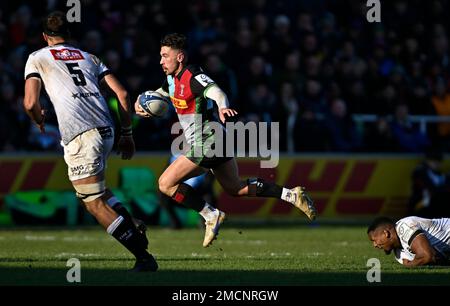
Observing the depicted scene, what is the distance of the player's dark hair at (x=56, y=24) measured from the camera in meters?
10.4

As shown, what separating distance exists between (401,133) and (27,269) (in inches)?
470

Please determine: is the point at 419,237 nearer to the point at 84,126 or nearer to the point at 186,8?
the point at 84,126

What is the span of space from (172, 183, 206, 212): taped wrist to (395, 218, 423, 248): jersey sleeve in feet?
7.94

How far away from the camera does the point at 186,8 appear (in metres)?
22.0

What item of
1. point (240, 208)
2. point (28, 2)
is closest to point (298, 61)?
point (240, 208)

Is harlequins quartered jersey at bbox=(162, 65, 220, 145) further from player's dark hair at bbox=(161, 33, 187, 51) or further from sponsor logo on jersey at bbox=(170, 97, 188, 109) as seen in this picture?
player's dark hair at bbox=(161, 33, 187, 51)

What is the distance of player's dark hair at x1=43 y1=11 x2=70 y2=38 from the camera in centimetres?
1035

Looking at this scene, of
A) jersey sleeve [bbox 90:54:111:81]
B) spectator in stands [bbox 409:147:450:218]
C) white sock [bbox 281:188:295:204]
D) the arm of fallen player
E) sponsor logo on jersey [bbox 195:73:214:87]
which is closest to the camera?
jersey sleeve [bbox 90:54:111:81]

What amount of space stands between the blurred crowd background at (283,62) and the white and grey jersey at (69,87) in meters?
7.83

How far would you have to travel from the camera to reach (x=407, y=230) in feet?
36.0

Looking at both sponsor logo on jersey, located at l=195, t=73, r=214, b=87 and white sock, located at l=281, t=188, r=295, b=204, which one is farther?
white sock, located at l=281, t=188, r=295, b=204

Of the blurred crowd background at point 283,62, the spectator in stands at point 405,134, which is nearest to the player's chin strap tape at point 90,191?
the blurred crowd background at point 283,62

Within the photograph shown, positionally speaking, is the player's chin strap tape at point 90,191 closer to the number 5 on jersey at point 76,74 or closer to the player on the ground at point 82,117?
the player on the ground at point 82,117

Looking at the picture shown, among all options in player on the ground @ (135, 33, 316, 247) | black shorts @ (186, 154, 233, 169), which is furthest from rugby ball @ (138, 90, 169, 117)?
black shorts @ (186, 154, 233, 169)
